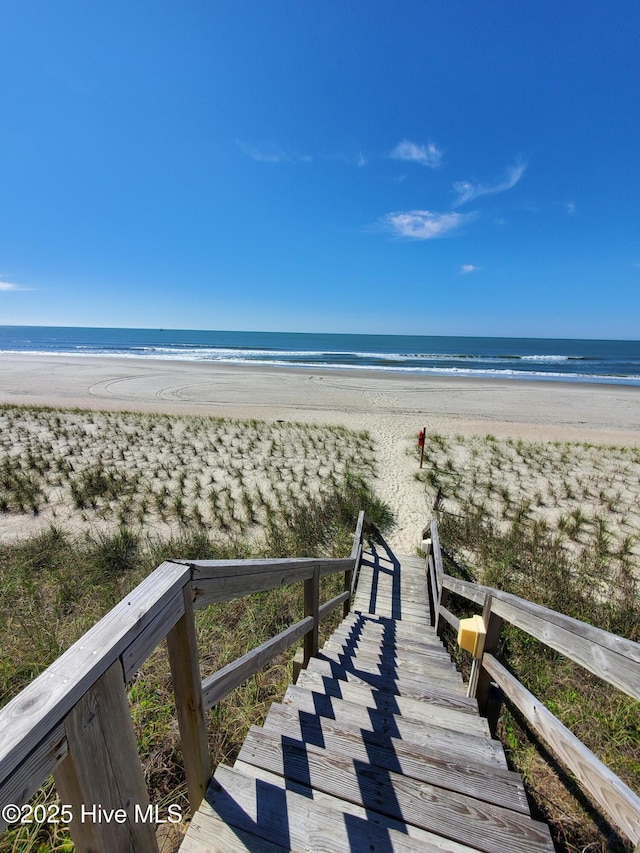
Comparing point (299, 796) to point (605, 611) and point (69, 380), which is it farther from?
point (69, 380)

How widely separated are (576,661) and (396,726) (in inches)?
48.7

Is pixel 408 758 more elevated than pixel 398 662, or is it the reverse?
pixel 408 758

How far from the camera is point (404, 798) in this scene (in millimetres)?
1642

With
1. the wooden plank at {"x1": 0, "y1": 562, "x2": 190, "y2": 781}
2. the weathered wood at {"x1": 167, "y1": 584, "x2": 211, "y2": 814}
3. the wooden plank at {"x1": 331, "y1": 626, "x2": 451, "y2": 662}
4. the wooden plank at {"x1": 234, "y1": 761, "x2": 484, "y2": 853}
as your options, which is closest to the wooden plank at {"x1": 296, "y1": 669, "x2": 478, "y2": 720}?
the wooden plank at {"x1": 234, "y1": 761, "x2": 484, "y2": 853}

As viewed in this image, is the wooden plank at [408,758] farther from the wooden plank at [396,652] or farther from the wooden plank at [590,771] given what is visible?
the wooden plank at [396,652]

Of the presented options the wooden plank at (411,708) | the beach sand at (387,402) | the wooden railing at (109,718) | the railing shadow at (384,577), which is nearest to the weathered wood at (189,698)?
the wooden railing at (109,718)

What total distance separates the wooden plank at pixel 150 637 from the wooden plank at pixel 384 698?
74.6 inches

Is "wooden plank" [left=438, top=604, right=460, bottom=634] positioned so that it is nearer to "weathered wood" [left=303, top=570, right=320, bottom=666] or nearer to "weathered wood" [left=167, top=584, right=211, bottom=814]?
"weathered wood" [left=303, top=570, right=320, bottom=666]

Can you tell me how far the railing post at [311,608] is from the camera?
2.94 meters

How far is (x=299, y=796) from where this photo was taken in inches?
61.2

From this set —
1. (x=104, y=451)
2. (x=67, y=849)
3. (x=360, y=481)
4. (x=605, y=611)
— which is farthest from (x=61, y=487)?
(x=605, y=611)

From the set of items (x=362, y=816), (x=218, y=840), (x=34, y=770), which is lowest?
(x=362, y=816)

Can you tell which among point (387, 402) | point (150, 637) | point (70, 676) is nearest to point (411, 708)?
point (150, 637)

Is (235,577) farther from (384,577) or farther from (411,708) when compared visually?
(384,577)
